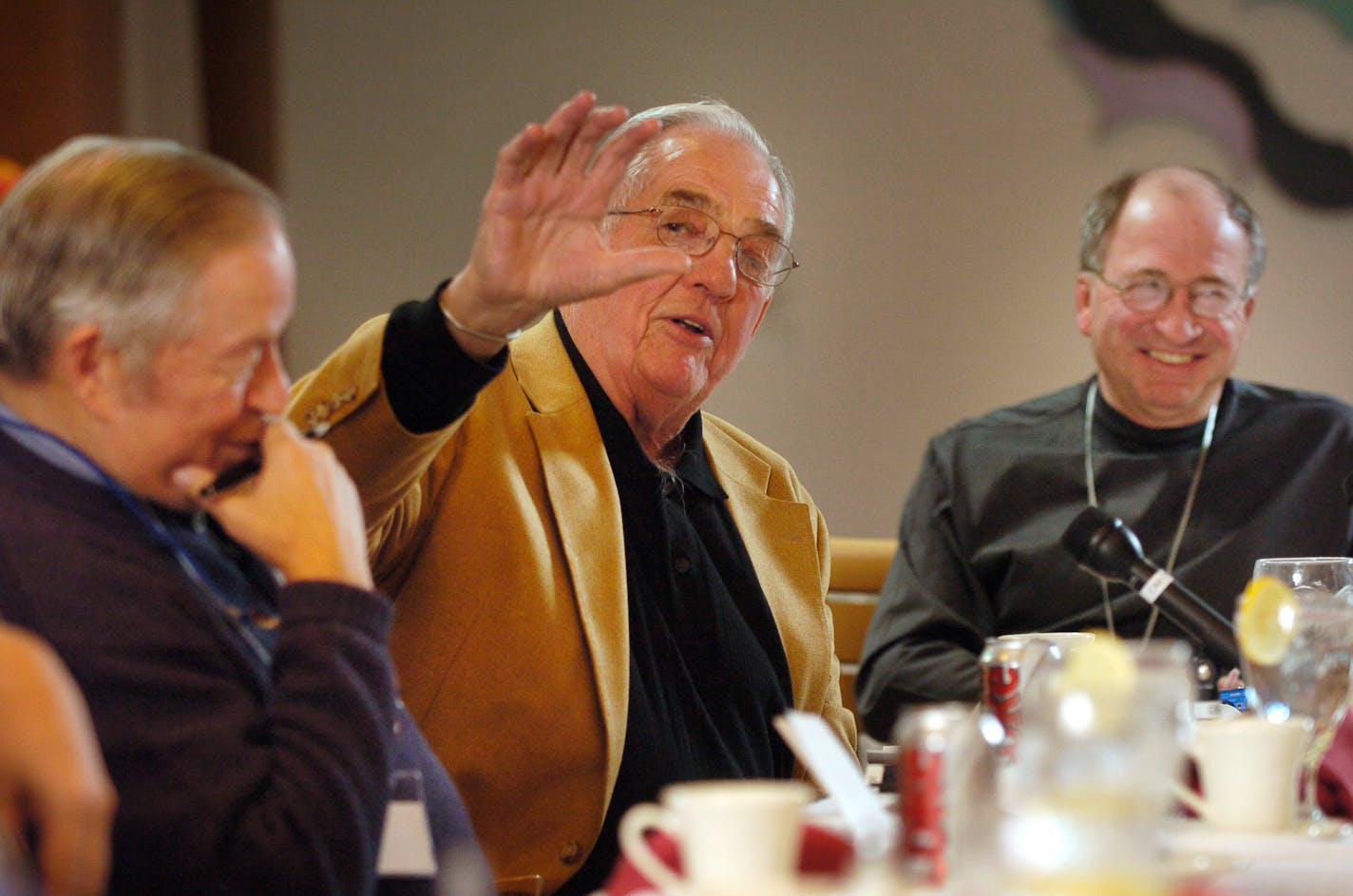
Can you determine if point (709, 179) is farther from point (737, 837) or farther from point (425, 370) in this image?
point (737, 837)

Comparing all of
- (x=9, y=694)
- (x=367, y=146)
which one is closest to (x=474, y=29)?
(x=367, y=146)

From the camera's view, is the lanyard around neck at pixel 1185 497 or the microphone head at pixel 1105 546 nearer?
the microphone head at pixel 1105 546

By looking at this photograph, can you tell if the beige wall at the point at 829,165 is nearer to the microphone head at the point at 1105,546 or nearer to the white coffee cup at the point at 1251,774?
the microphone head at the point at 1105,546

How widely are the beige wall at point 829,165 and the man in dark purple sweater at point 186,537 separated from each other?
98.4 inches

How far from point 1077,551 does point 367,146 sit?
7.67 ft

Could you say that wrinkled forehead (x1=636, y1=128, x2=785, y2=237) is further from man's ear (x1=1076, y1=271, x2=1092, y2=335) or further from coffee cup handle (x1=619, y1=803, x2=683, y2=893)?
coffee cup handle (x1=619, y1=803, x2=683, y2=893)

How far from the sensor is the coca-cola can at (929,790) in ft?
2.97

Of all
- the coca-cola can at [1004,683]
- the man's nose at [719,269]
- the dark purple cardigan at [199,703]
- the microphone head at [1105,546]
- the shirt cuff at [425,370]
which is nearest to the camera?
the dark purple cardigan at [199,703]

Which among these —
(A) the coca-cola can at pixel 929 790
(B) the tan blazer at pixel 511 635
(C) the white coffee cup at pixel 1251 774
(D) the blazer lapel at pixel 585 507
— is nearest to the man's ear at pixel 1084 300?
(D) the blazer lapel at pixel 585 507

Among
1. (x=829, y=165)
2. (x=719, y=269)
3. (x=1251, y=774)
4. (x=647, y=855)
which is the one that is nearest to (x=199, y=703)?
(x=647, y=855)

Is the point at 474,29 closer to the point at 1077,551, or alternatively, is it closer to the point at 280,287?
the point at 1077,551

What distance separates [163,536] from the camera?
1192 millimetres

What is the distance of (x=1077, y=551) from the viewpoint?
2035 mm

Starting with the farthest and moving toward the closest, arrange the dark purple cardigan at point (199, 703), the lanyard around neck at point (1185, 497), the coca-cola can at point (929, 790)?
the lanyard around neck at point (1185, 497), the dark purple cardigan at point (199, 703), the coca-cola can at point (929, 790)
